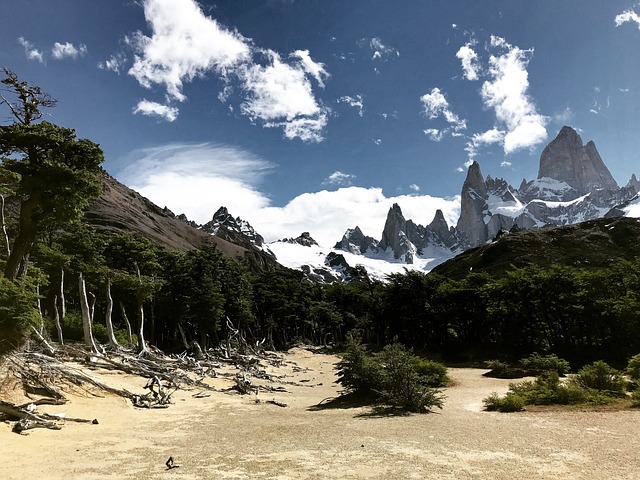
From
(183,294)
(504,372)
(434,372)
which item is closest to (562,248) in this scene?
(504,372)

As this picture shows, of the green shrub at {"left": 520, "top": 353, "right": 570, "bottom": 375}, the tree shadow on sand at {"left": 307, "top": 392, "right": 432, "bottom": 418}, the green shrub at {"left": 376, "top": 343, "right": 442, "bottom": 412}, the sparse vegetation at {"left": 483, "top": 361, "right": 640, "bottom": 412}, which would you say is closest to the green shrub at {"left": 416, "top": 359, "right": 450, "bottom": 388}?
the tree shadow on sand at {"left": 307, "top": 392, "right": 432, "bottom": 418}

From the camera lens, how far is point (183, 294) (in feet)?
140

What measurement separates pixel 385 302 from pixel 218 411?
148 ft

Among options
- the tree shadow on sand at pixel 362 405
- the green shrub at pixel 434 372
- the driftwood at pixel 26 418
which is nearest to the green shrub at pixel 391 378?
the tree shadow on sand at pixel 362 405

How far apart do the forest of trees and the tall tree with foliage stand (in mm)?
50

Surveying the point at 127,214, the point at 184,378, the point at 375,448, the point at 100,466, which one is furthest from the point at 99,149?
the point at 127,214

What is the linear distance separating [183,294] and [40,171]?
27.1 meters

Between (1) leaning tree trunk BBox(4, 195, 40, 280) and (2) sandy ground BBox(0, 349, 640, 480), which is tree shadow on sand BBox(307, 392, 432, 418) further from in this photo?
(1) leaning tree trunk BBox(4, 195, 40, 280)

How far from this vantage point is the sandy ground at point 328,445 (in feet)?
26.2

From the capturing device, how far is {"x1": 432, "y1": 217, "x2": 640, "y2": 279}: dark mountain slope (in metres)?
97.6

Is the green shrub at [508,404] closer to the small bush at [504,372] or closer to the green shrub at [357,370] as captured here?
the green shrub at [357,370]

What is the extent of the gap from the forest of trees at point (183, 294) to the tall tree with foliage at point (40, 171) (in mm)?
50

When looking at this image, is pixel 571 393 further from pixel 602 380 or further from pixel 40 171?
pixel 40 171

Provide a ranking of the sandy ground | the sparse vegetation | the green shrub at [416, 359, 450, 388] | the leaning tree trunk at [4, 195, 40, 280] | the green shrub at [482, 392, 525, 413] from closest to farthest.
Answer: the sandy ground, the green shrub at [482, 392, 525, 413], the sparse vegetation, the leaning tree trunk at [4, 195, 40, 280], the green shrub at [416, 359, 450, 388]
